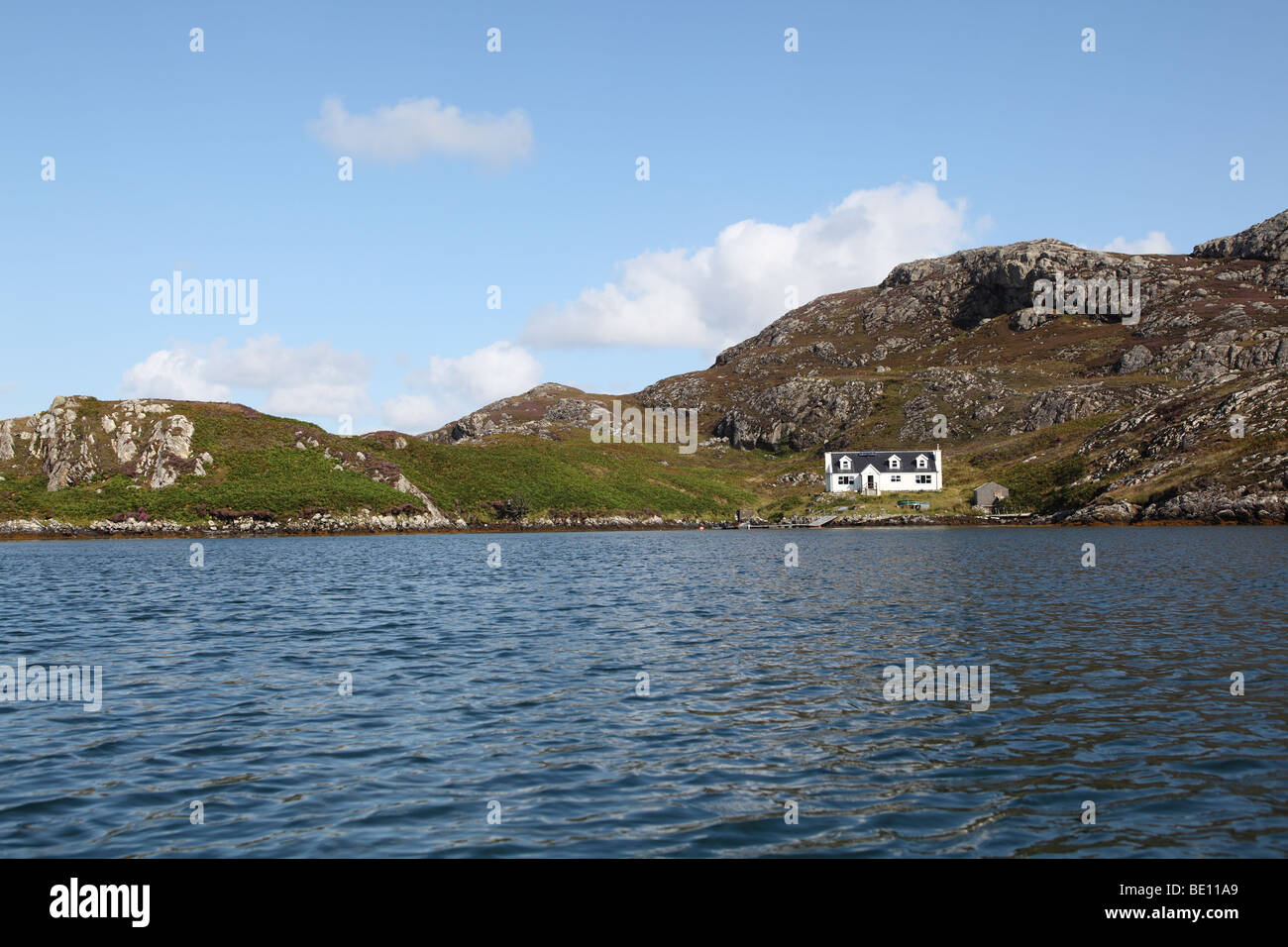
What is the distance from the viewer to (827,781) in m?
15.2

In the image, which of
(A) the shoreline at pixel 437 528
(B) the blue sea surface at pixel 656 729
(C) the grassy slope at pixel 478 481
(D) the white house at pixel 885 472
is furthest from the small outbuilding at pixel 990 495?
(B) the blue sea surface at pixel 656 729

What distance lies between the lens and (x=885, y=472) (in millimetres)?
161875

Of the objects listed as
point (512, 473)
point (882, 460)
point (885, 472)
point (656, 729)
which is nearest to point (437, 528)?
point (512, 473)

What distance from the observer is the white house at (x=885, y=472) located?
15875 centimetres

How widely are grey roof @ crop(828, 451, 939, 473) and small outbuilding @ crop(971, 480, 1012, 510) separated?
18.1 metres

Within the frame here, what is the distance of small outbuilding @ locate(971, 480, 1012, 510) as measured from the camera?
139 metres

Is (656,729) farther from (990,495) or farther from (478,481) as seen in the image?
(478,481)

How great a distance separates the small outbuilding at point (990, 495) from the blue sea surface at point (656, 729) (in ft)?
319

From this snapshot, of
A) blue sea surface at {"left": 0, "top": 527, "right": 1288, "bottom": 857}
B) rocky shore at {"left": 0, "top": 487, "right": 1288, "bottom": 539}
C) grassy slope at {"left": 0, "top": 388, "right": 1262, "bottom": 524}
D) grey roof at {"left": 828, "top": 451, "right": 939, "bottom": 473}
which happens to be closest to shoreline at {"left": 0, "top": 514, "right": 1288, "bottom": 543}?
rocky shore at {"left": 0, "top": 487, "right": 1288, "bottom": 539}

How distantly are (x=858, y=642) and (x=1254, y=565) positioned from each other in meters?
37.4

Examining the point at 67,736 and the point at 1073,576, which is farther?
the point at 1073,576
